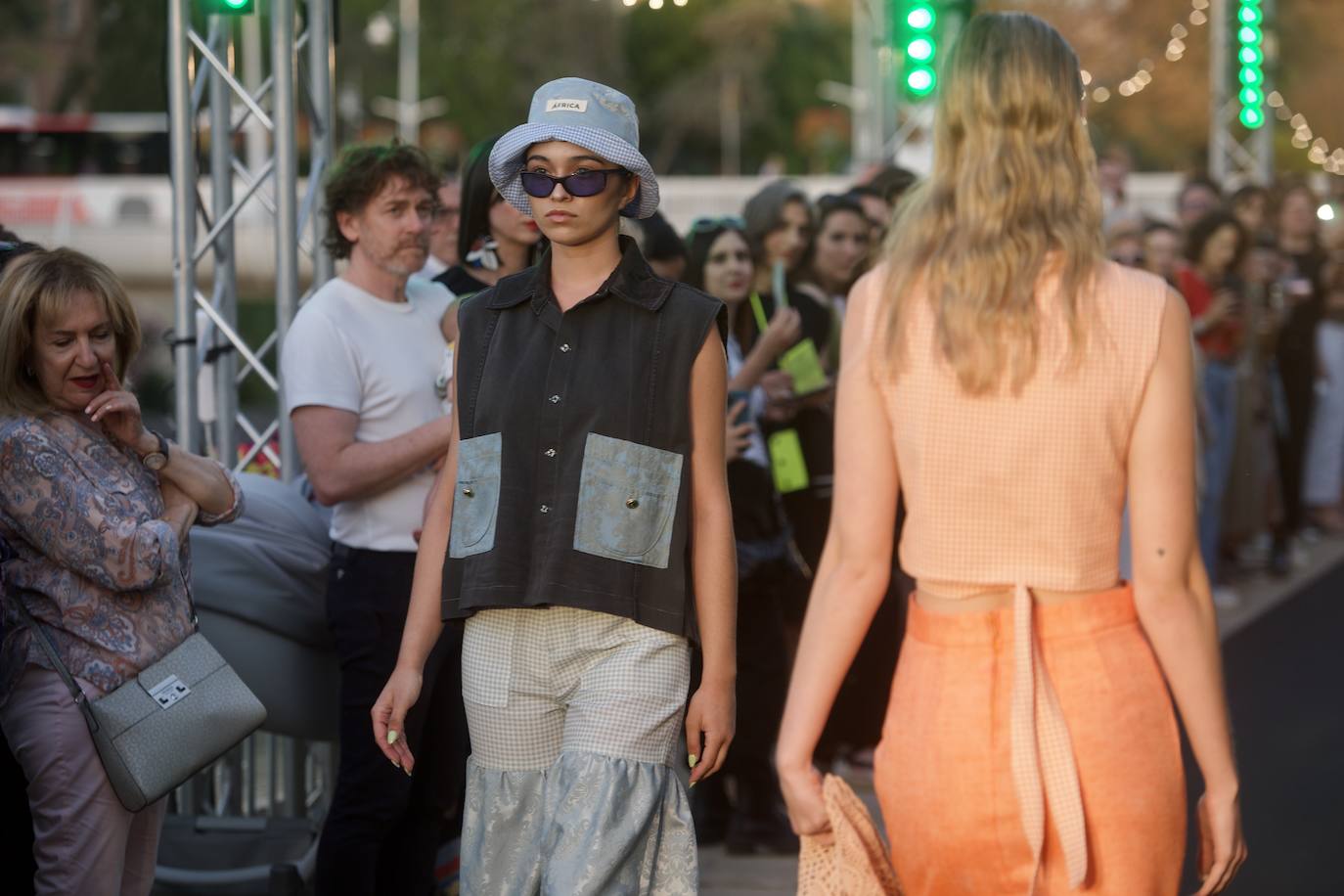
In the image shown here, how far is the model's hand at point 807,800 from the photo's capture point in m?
2.68

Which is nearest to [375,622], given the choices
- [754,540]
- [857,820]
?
[754,540]

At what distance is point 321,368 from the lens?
451 centimetres

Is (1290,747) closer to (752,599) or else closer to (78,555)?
(752,599)

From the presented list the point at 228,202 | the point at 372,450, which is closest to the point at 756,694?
the point at 372,450

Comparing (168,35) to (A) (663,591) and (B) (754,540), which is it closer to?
(B) (754,540)

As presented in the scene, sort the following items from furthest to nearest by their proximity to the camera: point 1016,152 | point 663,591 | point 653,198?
point 653,198 < point 663,591 < point 1016,152

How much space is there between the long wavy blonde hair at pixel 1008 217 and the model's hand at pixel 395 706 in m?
1.29

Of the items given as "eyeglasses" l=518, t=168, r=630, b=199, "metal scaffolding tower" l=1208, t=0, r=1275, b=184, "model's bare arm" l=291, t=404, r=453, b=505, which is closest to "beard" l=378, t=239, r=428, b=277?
"model's bare arm" l=291, t=404, r=453, b=505

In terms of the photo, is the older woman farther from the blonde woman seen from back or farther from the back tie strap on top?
the back tie strap on top

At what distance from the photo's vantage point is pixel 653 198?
12.0ft

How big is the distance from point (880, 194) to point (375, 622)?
371cm

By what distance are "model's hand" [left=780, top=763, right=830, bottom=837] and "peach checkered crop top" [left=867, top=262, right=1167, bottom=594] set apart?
0.34 meters

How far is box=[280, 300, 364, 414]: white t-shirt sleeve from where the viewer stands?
14.8 feet

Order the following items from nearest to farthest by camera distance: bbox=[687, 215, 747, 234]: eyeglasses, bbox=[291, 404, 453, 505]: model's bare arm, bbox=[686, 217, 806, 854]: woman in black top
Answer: bbox=[291, 404, 453, 505]: model's bare arm
bbox=[686, 217, 806, 854]: woman in black top
bbox=[687, 215, 747, 234]: eyeglasses
